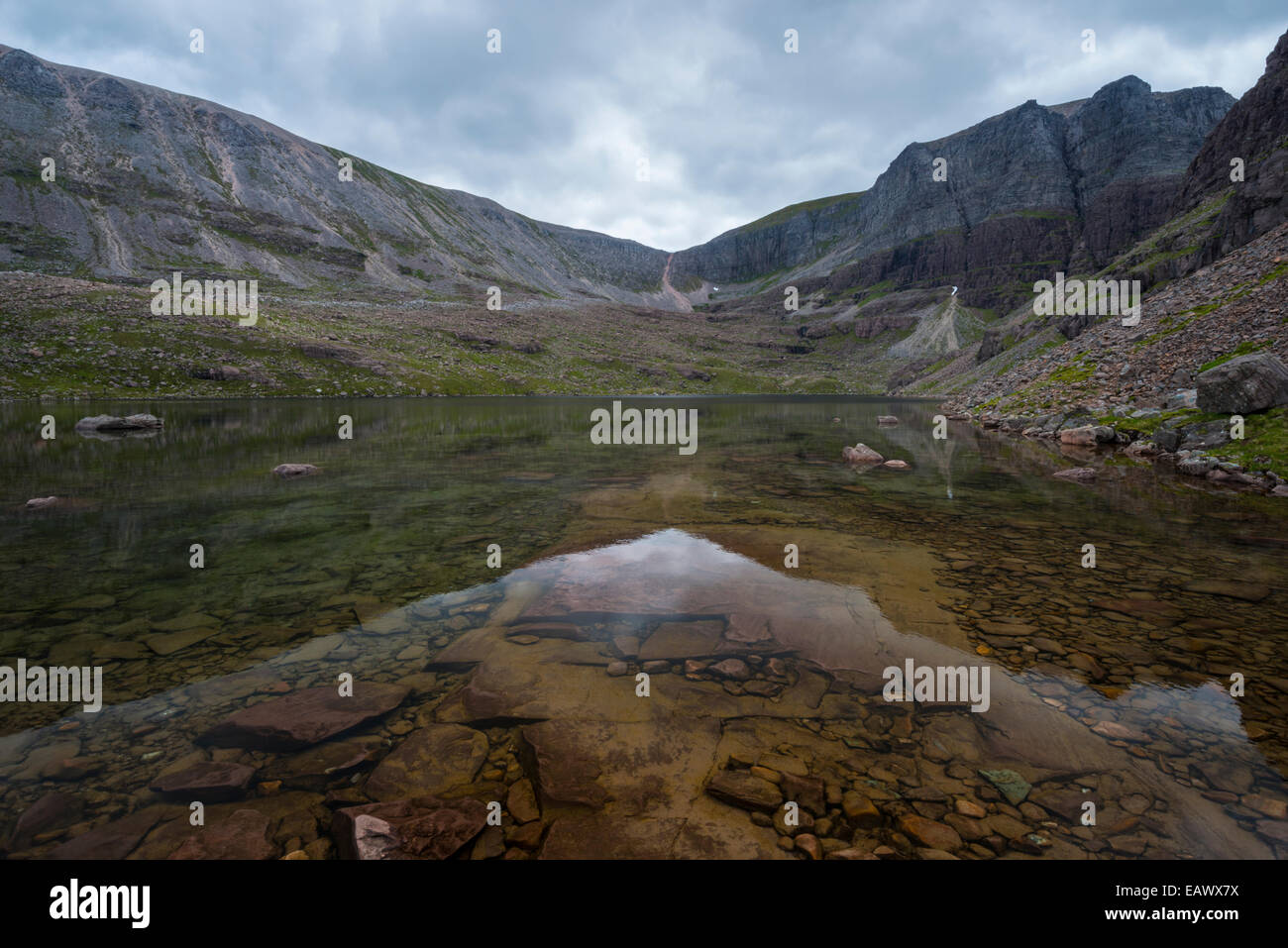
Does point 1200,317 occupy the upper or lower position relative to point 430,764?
upper

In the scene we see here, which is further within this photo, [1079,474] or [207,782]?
[1079,474]

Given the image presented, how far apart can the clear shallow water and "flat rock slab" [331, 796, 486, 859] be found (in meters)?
0.45

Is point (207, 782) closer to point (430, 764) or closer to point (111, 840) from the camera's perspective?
point (111, 840)

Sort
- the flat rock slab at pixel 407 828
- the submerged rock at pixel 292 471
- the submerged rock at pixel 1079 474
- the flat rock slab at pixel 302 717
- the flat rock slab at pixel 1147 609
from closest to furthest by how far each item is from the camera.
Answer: the flat rock slab at pixel 407 828 < the flat rock slab at pixel 302 717 < the flat rock slab at pixel 1147 609 < the submerged rock at pixel 1079 474 < the submerged rock at pixel 292 471

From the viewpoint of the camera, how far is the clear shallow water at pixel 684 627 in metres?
5.67

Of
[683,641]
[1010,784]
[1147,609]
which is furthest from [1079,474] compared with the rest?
[1010,784]

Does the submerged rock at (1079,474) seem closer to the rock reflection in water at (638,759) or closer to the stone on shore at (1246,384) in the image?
the stone on shore at (1246,384)

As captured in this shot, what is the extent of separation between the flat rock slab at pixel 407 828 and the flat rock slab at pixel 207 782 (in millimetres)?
1404

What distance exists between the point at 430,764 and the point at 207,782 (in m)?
2.21

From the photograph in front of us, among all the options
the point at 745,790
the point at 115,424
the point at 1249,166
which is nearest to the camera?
the point at 745,790

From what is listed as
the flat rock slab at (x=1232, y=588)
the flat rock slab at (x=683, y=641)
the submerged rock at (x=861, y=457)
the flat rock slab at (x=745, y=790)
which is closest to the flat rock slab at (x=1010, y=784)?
the flat rock slab at (x=745, y=790)

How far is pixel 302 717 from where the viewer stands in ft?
22.1
